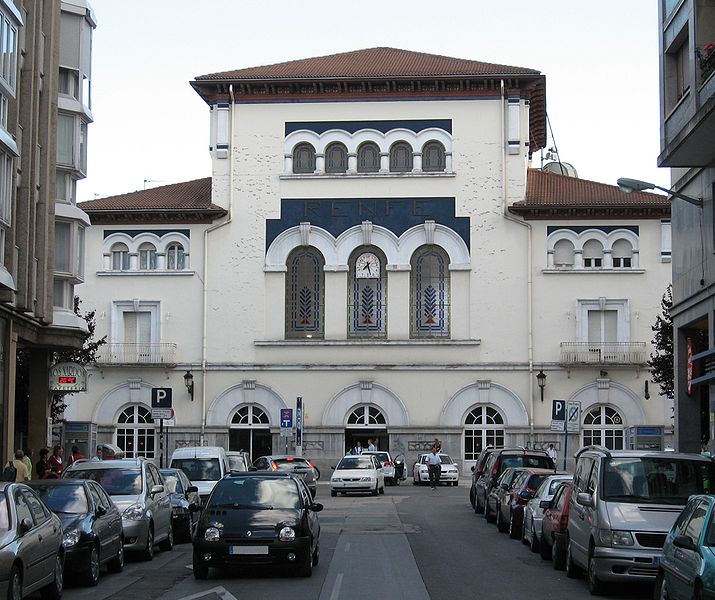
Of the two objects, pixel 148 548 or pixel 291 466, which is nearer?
pixel 148 548

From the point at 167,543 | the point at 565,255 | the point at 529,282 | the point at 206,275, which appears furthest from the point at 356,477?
the point at 167,543

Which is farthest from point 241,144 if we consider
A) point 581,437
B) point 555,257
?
point 581,437

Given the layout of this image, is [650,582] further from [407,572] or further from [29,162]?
[29,162]

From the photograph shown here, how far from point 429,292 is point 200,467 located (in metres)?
26.0

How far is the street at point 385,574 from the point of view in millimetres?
17219

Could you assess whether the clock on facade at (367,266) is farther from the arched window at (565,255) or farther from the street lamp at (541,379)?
the street lamp at (541,379)

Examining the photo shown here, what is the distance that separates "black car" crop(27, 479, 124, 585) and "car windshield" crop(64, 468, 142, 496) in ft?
7.86

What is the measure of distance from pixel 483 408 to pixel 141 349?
15704 mm

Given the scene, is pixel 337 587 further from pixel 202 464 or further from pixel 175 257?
pixel 175 257

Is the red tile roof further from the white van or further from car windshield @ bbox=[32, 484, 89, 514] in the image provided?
car windshield @ bbox=[32, 484, 89, 514]

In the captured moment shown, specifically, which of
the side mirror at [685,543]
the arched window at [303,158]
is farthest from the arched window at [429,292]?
the side mirror at [685,543]

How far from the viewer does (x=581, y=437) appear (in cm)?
5628

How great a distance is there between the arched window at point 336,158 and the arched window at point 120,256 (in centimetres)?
1014

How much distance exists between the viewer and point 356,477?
149ft
